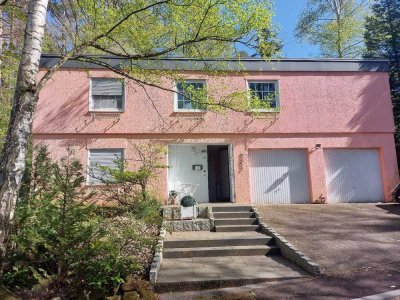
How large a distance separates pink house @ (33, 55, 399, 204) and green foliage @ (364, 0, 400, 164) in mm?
6543

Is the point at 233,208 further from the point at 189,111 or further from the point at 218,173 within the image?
the point at 189,111

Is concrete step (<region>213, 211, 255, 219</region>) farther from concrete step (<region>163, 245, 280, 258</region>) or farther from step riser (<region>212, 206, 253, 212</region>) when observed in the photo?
concrete step (<region>163, 245, 280, 258</region>)

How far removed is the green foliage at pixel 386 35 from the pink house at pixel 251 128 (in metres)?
6.54

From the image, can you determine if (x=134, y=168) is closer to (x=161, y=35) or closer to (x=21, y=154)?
(x=161, y=35)

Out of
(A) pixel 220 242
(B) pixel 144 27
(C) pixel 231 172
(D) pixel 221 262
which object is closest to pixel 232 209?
(C) pixel 231 172

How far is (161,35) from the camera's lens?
744cm

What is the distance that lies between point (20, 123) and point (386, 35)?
22042 mm

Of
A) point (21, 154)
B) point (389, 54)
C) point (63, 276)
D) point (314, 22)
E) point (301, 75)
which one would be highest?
point (314, 22)

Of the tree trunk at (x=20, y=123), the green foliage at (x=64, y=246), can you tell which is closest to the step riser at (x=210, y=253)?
the green foliage at (x=64, y=246)

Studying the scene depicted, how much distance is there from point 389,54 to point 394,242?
16036mm

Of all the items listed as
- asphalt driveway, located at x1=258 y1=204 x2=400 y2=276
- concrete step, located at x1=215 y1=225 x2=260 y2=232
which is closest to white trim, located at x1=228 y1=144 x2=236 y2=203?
asphalt driveway, located at x1=258 y1=204 x2=400 y2=276

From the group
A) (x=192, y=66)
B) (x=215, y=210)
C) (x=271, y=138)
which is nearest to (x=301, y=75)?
(x=271, y=138)

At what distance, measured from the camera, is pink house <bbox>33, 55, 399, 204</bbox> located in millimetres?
12484

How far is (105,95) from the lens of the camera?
12.8 meters
